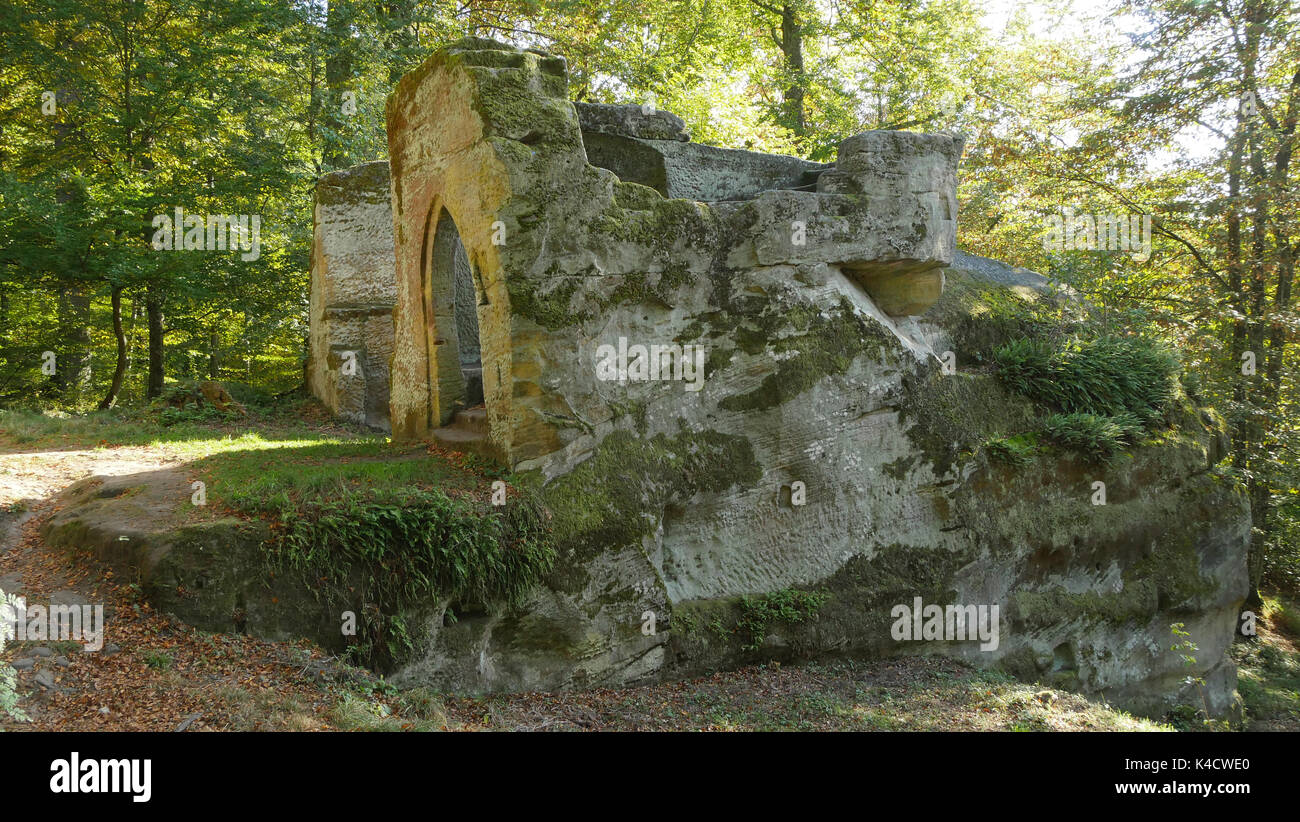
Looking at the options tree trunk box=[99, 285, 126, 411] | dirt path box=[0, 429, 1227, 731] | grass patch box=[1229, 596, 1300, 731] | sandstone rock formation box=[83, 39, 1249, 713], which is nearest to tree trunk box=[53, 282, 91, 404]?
tree trunk box=[99, 285, 126, 411]

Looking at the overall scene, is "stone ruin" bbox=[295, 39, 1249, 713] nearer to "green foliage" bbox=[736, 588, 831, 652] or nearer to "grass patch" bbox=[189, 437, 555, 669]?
"green foliage" bbox=[736, 588, 831, 652]

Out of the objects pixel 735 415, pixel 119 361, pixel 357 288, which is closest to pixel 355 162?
pixel 357 288

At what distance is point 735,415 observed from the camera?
8.81 m

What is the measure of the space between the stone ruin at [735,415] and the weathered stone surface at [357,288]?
383cm

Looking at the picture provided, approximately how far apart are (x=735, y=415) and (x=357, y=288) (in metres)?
8.21

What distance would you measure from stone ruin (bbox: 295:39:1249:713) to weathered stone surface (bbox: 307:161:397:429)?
3830 mm

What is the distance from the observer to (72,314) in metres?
16.4

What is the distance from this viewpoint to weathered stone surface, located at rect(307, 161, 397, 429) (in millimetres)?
13977

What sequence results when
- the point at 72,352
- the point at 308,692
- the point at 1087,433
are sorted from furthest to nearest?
the point at 72,352 < the point at 1087,433 < the point at 308,692

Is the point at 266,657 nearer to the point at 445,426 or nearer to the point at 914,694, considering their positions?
the point at 445,426

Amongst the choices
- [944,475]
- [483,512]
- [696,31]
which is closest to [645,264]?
[483,512]

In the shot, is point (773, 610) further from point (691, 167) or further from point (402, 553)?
point (691, 167)

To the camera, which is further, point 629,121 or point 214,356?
point 214,356

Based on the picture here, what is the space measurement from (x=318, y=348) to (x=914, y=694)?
1143 centimetres
